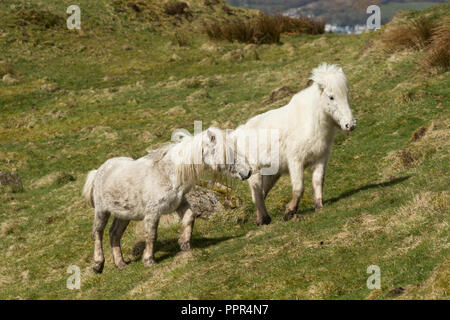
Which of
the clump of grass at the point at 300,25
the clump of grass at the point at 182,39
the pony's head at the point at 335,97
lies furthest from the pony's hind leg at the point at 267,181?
the clump of grass at the point at 182,39

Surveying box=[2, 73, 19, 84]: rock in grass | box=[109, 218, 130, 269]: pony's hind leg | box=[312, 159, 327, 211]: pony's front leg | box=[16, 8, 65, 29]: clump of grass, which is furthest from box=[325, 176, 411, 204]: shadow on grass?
box=[16, 8, 65, 29]: clump of grass

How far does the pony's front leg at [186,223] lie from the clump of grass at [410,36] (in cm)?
1900

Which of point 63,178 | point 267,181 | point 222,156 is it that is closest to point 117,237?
point 222,156

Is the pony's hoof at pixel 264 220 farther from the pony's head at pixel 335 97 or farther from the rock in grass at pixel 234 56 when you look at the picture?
the rock in grass at pixel 234 56

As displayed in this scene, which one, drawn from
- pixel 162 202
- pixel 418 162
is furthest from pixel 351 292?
pixel 418 162

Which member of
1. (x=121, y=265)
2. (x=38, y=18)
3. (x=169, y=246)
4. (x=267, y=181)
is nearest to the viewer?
(x=121, y=265)

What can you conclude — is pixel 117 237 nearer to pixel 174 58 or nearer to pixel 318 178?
pixel 318 178

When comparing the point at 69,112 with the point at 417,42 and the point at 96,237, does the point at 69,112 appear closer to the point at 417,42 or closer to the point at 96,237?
the point at 417,42

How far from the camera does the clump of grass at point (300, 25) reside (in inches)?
1780

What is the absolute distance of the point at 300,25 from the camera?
45.6 metres

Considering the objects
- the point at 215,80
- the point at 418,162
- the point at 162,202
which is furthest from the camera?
the point at 215,80

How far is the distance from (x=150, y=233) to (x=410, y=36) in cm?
2095

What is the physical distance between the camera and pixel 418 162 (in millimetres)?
15391

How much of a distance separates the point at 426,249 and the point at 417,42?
68.6 ft
